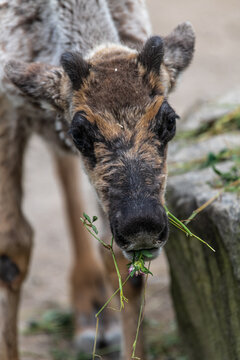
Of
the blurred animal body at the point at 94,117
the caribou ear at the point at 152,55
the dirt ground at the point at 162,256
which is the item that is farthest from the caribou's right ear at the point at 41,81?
the dirt ground at the point at 162,256

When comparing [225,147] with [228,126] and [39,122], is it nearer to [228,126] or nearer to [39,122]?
[228,126]

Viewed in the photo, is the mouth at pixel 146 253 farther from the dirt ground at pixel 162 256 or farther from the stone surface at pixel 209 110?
the stone surface at pixel 209 110

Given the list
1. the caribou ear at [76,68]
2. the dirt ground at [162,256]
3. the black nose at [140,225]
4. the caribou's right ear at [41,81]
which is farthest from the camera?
the dirt ground at [162,256]

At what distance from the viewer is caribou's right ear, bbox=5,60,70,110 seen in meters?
4.70

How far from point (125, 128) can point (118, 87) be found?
0.29 meters

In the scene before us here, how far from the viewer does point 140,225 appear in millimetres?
3604

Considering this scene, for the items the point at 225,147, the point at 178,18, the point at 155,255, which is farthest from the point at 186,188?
the point at 178,18

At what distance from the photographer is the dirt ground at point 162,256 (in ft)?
24.4

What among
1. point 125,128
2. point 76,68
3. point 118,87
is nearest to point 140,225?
point 125,128

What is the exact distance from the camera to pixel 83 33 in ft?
16.9

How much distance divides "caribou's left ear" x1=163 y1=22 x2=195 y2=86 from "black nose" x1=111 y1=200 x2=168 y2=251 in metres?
1.48

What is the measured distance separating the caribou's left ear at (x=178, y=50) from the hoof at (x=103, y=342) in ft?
9.26

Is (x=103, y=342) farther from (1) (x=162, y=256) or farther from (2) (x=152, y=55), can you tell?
(2) (x=152, y=55)

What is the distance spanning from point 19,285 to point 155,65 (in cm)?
250
